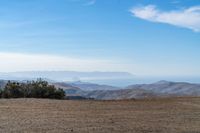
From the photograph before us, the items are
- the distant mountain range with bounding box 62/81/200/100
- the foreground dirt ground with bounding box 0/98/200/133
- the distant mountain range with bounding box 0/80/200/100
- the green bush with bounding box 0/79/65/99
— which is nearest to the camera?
the foreground dirt ground with bounding box 0/98/200/133

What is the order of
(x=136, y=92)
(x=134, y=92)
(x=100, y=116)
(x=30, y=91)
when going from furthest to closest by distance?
(x=134, y=92) → (x=136, y=92) → (x=30, y=91) → (x=100, y=116)

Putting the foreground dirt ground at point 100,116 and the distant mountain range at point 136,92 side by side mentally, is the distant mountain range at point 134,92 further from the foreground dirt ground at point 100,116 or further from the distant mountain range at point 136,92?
the foreground dirt ground at point 100,116

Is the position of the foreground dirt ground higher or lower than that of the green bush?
lower

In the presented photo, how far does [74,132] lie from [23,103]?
9730mm

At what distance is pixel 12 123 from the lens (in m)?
17.5

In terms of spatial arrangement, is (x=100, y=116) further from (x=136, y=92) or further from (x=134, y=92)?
(x=134, y=92)

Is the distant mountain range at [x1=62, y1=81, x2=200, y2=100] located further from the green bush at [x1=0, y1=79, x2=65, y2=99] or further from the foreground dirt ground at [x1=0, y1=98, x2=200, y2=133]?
the foreground dirt ground at [x1=0, y1=98, x2=200, y2=133]

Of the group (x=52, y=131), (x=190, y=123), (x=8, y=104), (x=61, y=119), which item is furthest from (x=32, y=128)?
(x=8, y=104)

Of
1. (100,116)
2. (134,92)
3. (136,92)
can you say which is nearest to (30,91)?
(100,116)

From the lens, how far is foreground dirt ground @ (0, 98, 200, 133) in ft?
54.6

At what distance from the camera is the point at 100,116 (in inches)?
792

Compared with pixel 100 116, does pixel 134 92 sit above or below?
above

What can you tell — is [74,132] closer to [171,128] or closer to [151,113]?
[171,128]

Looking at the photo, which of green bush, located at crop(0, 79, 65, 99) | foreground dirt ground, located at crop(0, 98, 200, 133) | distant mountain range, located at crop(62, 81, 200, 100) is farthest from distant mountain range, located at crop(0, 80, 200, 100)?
foreground dirt ground, located at crop(0, 98, 200, 133)
